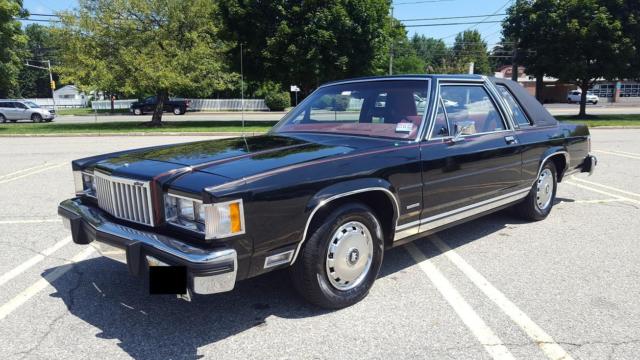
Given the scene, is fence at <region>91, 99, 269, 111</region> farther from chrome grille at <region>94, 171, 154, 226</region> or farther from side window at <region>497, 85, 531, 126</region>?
chrome grille at <region>94, 171, 154, 226</region>

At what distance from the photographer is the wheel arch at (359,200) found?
2961mm

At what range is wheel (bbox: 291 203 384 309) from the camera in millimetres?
3045

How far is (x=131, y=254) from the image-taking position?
9.02 feet

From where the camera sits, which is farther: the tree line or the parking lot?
the tree line

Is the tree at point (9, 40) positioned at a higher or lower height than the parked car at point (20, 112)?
higher

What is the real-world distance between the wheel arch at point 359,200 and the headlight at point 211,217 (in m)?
0.49

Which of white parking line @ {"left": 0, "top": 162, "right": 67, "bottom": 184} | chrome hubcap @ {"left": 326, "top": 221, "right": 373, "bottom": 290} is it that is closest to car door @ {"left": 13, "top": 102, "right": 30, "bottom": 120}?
white parking line @ {"left": 0, "top": 162, "right": 67, "bottom": 184}

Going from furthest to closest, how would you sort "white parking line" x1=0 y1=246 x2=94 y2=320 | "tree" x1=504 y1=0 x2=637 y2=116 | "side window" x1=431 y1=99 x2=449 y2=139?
"tree" x1=504 y1=0 x2=637 y2=116 → "side window" x1=431 y1=99 x2=449 y2=139 → "white parking line" x1=0 y1=246 x2=94 y2=320

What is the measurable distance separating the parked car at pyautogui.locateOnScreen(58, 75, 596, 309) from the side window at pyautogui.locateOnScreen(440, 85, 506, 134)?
0.05 ft

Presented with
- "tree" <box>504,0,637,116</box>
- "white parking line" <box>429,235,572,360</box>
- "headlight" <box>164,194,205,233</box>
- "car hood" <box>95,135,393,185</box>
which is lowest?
"white parking line" <box>429,235,572,360</box>

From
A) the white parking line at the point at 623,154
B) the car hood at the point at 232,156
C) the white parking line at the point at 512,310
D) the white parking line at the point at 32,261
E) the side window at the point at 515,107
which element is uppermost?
the side window at the point at 515,107

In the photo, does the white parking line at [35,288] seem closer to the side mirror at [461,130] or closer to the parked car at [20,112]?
the side mirror at [461,130]

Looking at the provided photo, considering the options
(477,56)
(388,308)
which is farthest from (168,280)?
(477,56)

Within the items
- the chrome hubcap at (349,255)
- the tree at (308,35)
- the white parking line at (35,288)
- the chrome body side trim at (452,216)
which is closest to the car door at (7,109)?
the tree at (308,35)
